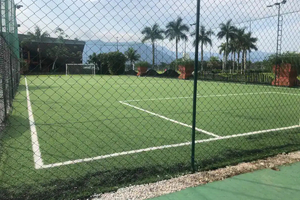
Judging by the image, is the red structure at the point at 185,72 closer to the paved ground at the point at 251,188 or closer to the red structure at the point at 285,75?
the red structure at the point at 285,75

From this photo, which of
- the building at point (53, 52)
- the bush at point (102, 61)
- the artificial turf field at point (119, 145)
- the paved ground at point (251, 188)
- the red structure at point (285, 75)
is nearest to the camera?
the paved ground at point (251, 188)

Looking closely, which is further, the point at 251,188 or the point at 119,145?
the point at 119,145

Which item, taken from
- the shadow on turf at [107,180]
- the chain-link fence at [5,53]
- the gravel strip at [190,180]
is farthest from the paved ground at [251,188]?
the chain-link fence at [5,53]

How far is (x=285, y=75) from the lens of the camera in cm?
1747

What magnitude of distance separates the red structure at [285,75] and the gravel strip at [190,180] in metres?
15.3

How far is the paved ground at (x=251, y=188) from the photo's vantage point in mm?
2697

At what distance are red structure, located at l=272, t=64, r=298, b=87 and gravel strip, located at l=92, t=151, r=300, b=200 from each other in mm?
15290

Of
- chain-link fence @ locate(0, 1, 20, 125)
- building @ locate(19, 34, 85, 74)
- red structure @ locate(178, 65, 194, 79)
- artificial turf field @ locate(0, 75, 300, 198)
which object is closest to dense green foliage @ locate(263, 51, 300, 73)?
red structure @ locate(178, 65, 194, 79)

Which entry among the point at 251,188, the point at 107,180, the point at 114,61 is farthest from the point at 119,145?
the point at 114,61

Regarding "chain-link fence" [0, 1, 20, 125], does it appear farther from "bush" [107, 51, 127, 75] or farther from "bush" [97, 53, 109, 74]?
"bush" [107, 51, 127, 75]

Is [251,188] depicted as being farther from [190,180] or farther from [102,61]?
[102,61]

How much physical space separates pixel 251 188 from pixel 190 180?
72 centimetres

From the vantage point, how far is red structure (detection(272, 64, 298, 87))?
17.2 metres

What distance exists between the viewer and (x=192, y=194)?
275 cm
